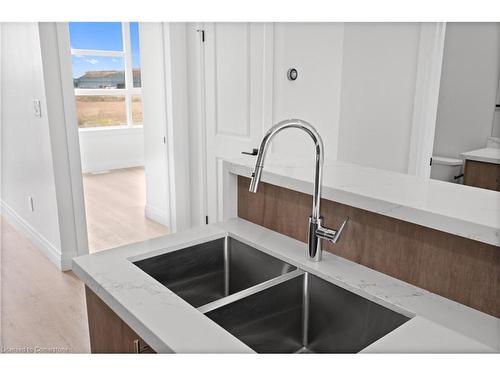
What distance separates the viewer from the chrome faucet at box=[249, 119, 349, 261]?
3.51ft

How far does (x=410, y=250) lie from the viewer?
1089 millimetres

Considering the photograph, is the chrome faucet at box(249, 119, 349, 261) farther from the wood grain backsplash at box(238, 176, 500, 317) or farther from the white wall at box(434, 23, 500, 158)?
the white wall at box(434, 23, 500, 158)

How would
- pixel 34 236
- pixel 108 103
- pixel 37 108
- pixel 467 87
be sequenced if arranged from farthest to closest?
pixel 108 103 → pixel 34 236 → pixel 37 108 → pixel 467 87

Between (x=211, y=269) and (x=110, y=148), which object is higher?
(x=211, y=269)

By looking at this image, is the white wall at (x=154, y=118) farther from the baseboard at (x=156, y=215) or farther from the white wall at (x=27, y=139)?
the white wall at (x=27, y=139)

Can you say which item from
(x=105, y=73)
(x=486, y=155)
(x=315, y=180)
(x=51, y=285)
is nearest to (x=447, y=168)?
(x=486, y=155)

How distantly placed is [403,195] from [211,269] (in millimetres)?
656

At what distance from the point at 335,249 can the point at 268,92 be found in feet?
5.56

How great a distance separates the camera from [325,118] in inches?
119

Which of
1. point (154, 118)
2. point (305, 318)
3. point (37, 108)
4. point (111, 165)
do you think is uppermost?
point (37, 108)

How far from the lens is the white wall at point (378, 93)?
2602mm

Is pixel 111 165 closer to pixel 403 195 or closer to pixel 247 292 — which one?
pixel 247 292

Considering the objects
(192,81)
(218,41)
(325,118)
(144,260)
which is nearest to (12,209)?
(192,81)

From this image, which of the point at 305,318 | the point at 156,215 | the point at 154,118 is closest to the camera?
the point at 305,318
